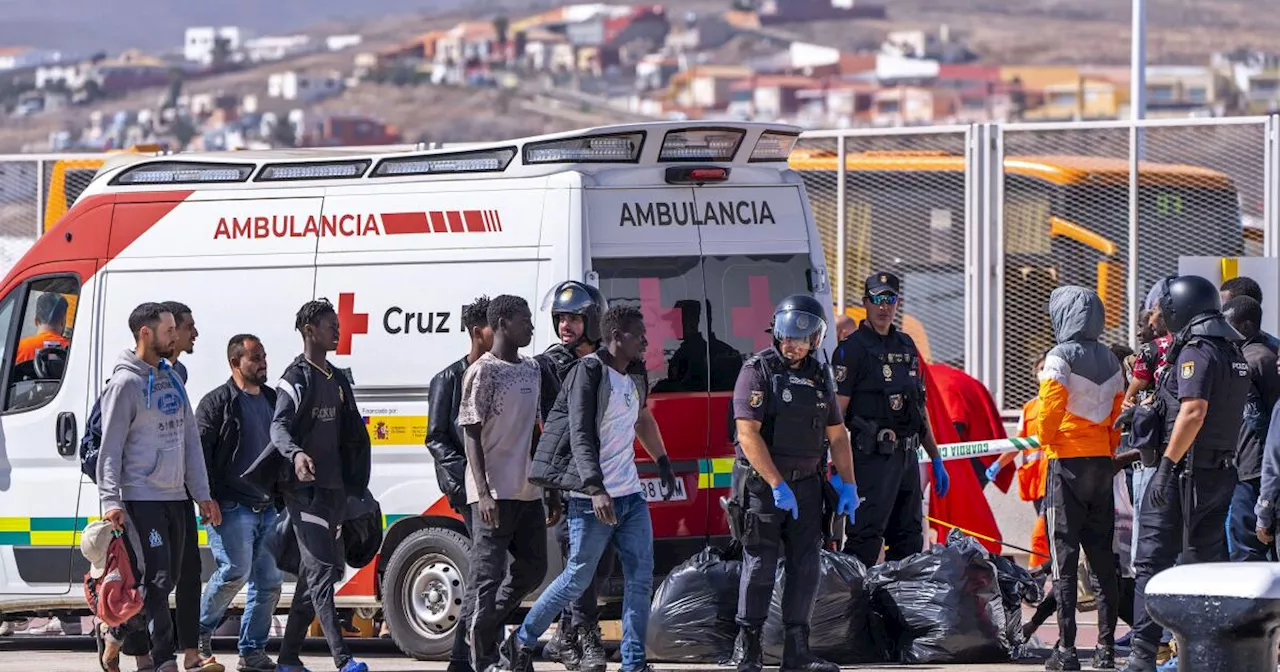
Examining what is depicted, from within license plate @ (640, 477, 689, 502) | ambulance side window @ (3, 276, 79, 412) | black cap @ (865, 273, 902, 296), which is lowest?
license plate @ (640, 477, 689, 502)

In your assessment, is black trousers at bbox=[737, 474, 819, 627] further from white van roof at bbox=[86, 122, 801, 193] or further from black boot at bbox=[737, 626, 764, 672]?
white van roof at bbox=[86, 122, 801, 193]

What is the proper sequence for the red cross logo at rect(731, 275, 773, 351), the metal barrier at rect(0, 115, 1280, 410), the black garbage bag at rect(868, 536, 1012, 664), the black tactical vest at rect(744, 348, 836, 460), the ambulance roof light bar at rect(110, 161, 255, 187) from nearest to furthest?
the black tactical vest at rect(744, 348, 836, 460) → the black garbage bag at rect(868, 536, 1012, 664) → the red cross logo at rect(731, 275, 773, 351) → the ambulance roof light bar at rect(110, 161, 255, 187) → the metal barrier at rect(0, 115, 1280, 410)

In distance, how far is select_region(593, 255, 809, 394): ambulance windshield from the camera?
1009cm

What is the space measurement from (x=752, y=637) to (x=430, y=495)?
202cm

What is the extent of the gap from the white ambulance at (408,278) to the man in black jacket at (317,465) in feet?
3.22

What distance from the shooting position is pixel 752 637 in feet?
30.3

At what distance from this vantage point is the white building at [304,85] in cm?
18275

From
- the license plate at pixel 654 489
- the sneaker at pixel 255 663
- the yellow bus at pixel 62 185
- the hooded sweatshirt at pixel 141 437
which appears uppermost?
the yellow bus at pixel 62 185

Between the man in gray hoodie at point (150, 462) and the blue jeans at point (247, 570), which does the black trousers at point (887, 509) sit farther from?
the man in gray hoodie at point (150, 462)

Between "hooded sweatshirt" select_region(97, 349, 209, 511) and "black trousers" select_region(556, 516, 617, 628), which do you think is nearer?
"hooded sweatshirt" select_region(97, 349, 209, 511)

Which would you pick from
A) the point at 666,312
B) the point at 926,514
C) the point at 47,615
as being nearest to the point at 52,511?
the point at 47,615

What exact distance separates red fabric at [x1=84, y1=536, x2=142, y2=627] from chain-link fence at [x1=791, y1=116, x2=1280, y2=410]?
21.6ft

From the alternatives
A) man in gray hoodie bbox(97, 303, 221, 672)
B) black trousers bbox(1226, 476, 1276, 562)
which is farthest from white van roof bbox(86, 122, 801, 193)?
black trousers bbox(1226, 476, 1276, 562)

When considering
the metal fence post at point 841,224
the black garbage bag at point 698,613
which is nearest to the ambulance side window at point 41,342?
the black garbage bag at point 698,613
